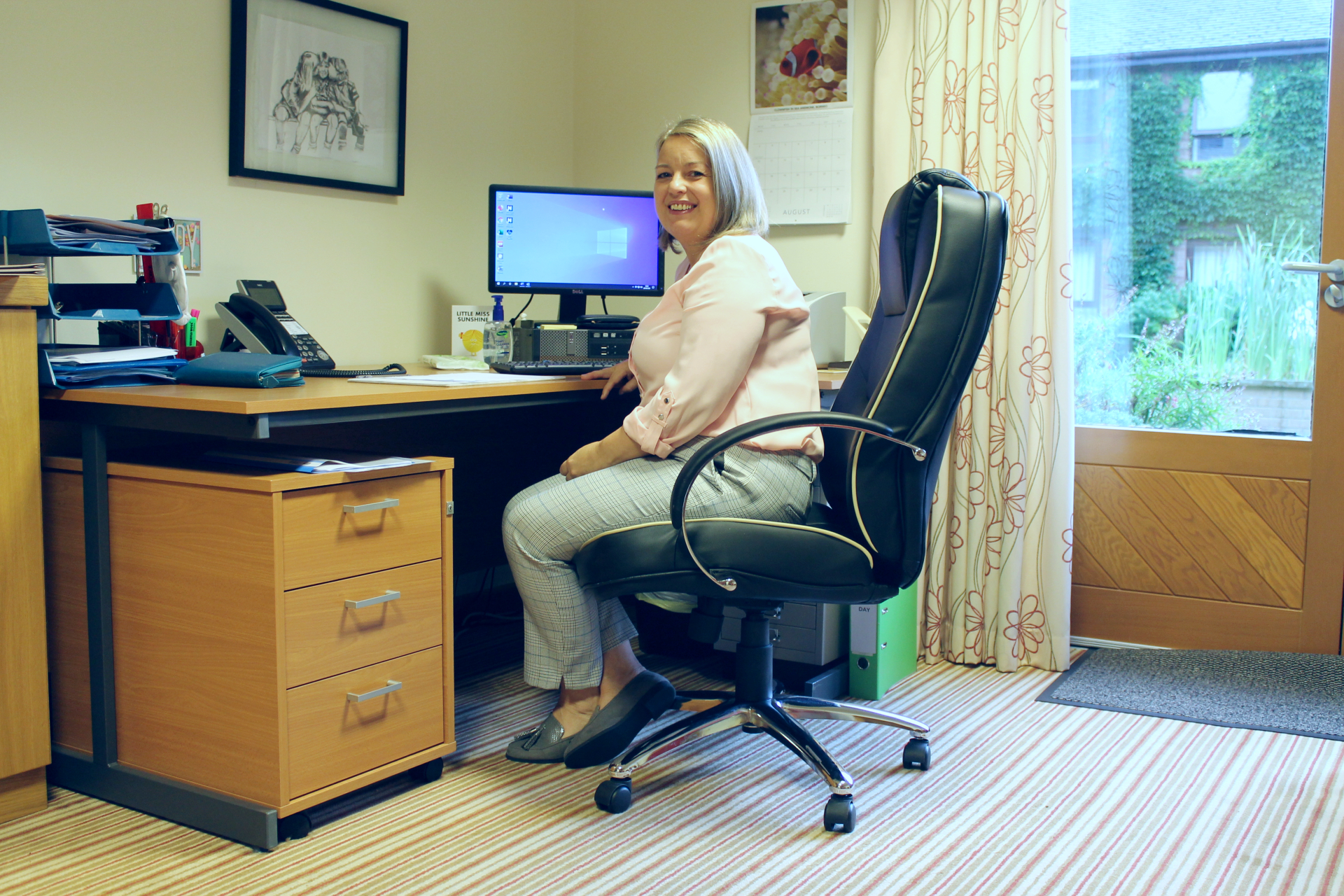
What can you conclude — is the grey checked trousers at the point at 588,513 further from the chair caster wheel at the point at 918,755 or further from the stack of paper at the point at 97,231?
the stack of paper at the point at 97,231

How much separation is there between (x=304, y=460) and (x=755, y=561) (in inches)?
28.5

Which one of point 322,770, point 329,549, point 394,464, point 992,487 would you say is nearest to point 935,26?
point 992,487

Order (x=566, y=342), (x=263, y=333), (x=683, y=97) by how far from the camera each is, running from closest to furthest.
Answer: (x=263, y=333) → (x=566, y=342) → (x=683, y=97)

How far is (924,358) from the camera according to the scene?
5.42ft

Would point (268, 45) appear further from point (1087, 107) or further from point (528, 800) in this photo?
point (1087, 107)

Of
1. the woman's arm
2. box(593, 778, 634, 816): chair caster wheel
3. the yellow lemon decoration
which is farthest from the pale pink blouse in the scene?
the yellow lemon decoration

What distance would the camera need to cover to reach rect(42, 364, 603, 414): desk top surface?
1.60 metres

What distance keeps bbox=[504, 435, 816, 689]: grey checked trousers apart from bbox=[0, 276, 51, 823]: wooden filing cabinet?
2.51 ft

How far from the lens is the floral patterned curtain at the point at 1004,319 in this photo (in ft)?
8.55

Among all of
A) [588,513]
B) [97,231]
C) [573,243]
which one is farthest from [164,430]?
[573,243]

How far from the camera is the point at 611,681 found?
206 cm

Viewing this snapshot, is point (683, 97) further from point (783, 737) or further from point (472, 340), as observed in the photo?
point (783, 737)

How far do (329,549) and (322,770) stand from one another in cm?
35

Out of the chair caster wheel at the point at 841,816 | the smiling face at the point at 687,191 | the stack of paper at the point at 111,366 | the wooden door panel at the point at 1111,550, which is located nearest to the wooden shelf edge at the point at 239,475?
the stack of paper at the point at 111,366
